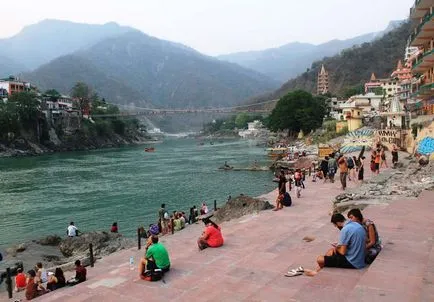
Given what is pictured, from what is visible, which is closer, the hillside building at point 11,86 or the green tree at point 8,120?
the green tree at point 8,120

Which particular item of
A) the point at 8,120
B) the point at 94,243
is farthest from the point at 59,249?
the point at 8,120

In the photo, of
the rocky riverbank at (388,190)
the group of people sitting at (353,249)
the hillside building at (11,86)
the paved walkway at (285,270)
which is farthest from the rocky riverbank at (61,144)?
the group of people sitting at (353,249)

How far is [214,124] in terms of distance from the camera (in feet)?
581

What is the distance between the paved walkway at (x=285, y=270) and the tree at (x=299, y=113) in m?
65.6

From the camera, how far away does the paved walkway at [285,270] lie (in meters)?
5.39

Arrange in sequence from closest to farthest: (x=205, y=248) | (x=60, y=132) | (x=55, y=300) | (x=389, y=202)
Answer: (x=55, y=300) → (x=205, y=248) → (x=389, y=202) → (x=60, y=132)

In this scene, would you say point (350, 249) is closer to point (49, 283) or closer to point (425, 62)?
point (49, 283)

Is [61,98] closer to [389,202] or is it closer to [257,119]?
[257,119]

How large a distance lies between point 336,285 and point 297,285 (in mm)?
711

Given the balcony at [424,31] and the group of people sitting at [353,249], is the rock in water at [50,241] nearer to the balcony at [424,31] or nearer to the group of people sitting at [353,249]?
the group of people sitting at [353,249]

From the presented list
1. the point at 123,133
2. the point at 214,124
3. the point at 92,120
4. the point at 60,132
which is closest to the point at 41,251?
the point at 60,132

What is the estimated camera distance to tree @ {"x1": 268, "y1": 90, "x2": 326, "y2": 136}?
76125 millimetres

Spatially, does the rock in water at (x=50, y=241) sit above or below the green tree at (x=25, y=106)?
below

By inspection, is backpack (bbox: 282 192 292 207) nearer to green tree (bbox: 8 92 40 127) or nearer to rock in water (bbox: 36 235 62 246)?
rock in water (bbox: 36 235 62 246)
